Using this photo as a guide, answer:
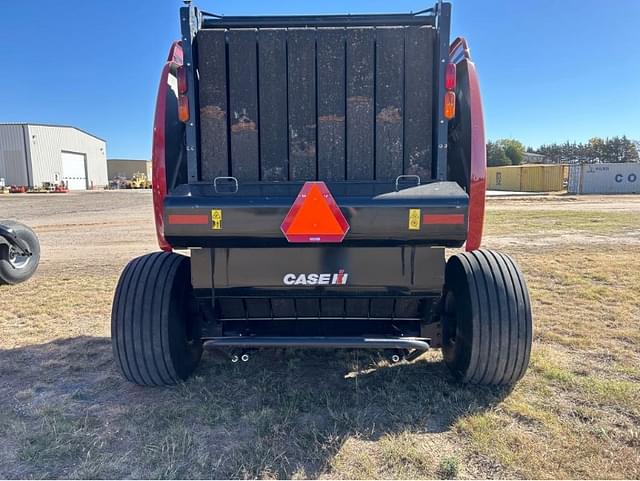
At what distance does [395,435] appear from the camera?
270 cm

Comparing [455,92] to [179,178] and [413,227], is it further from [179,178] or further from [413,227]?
[179,178]

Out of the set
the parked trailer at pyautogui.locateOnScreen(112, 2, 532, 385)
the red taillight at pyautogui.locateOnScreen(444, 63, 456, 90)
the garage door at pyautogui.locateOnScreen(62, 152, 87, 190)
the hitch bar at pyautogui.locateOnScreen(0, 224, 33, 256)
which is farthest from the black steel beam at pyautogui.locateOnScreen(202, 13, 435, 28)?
the garage door at pyautogui.locateOnScreen(62, 152, 87, 190)

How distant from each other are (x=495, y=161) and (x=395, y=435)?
77457 mm

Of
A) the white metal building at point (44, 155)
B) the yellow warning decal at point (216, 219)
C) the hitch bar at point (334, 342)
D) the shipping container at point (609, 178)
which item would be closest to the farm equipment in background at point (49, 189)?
the white metal building at point (44, 155)

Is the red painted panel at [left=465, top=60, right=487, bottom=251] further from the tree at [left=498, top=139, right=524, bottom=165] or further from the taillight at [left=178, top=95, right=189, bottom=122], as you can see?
the tree at [left=498, top=139, right=524, bottom=165]

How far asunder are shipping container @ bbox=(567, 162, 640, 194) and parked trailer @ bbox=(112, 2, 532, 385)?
40.2 meters

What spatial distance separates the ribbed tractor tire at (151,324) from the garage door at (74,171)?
64814 millimetres

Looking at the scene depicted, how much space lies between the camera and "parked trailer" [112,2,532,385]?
2.55 meters

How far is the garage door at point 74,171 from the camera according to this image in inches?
2393

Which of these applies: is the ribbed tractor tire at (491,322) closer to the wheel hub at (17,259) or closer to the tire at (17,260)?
the tire at (17,260)

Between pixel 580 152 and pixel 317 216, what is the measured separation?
8857 centimetres

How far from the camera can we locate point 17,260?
22.0ft

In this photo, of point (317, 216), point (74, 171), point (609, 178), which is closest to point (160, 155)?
point (317, 216)

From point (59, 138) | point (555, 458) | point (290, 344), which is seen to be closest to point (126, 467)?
point (290, 344)
